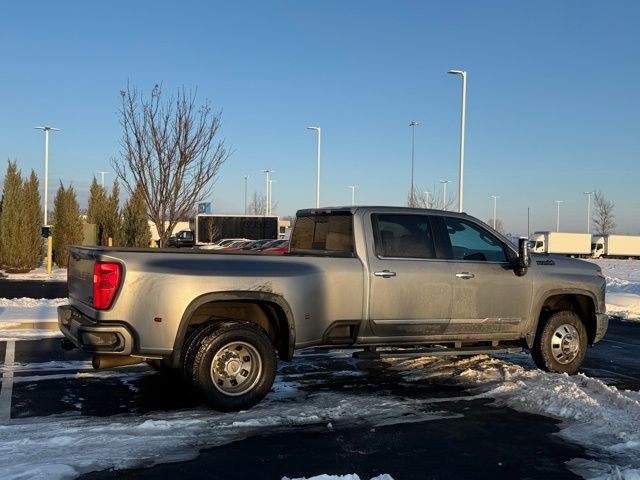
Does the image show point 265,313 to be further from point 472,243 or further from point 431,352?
point 472,243

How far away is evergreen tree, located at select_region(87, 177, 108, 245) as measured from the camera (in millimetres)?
31452

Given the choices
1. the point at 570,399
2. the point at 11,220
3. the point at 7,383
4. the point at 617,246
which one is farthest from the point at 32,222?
the point at 617,246

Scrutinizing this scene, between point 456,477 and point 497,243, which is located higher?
point 497,243

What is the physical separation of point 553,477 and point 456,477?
27.4 inches

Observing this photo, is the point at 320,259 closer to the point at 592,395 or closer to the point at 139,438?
the point at 139,438

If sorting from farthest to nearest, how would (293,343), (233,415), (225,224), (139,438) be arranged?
1. (225,224)
2. (293,343)
3. (233,415)
4. (139,438)

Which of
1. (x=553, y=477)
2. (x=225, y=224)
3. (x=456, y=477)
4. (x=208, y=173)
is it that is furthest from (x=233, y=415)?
(x=225, y=224)

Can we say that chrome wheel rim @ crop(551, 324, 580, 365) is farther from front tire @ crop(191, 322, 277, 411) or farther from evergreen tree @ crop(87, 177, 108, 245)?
evergreen tree @ crop(87, 177, 108, 245)

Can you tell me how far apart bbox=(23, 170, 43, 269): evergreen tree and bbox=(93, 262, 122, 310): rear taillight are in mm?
24433

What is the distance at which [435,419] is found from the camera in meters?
5.84

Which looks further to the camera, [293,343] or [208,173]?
[208,173]

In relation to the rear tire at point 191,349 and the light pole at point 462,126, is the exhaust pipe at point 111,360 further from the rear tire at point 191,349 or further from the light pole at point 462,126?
the light pole at point 462,126

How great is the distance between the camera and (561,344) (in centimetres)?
777

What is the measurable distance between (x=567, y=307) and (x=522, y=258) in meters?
1.34
